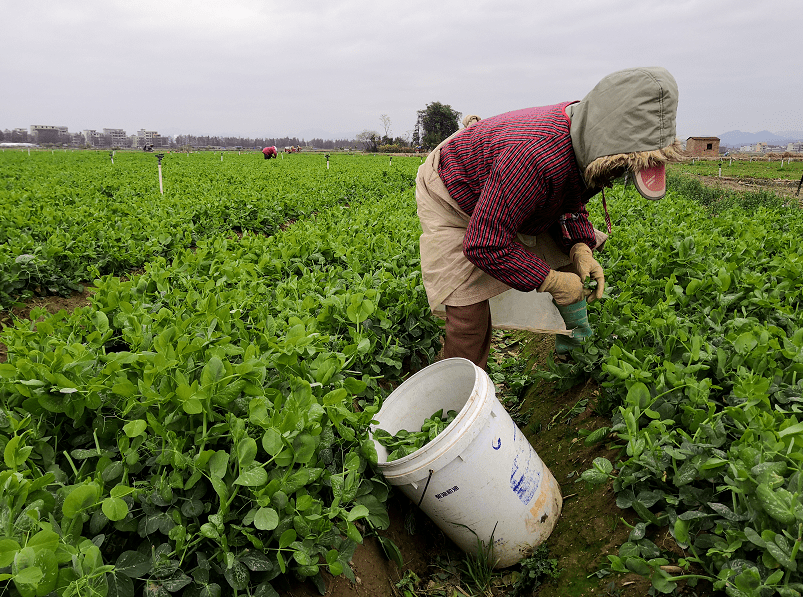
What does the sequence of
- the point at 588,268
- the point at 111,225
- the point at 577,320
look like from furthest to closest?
A: the point at 111,225, the point at 577,320, the point at 588,268

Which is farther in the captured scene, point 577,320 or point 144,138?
point 144,138

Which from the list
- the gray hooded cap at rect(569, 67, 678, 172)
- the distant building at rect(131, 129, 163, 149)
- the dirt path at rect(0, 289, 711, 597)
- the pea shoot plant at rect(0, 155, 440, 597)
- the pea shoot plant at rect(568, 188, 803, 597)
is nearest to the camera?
the pea shoot plant at rect(0, 155, 440, 597)

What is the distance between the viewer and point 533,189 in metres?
2.35

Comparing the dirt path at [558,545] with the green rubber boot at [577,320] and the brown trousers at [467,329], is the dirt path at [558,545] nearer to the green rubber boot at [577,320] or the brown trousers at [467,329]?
the green rubber boot at [577,320]

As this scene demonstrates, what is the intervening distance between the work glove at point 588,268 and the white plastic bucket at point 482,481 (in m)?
0.94

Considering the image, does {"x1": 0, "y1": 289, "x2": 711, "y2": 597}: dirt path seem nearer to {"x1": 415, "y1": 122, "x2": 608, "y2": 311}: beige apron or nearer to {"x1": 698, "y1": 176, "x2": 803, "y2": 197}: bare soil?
{"x1": 415, "y1": 122, "x2": 608, "y2": 311}: beige apron

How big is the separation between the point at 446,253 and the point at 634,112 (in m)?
1.18

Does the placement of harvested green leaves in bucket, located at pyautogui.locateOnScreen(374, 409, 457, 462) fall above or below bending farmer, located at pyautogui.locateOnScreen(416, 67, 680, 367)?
below

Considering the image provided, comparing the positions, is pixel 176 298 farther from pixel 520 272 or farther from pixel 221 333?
pixel 520 272

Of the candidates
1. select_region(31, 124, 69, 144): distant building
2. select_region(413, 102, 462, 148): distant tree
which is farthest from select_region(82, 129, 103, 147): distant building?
select_region(413, 102, 462, 148): distant tree

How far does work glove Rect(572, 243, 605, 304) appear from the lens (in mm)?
2896

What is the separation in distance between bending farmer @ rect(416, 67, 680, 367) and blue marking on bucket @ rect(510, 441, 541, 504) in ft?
2.55

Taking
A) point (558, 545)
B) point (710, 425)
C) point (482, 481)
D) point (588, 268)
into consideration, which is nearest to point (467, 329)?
point (588, 268)

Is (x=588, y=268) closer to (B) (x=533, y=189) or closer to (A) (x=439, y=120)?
(B) (x=533, y=189)
